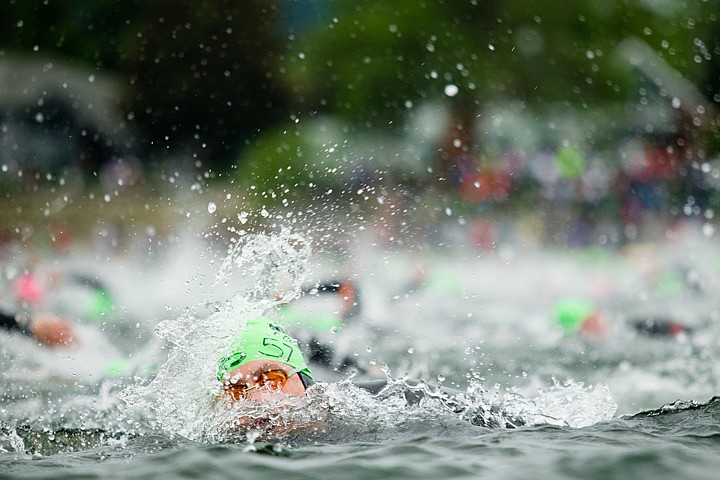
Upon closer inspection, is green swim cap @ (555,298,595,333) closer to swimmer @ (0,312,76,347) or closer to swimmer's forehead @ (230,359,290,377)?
swimmer @ (0,312,76,347)

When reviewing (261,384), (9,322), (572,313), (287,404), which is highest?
(572,313)

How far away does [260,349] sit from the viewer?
473 centimetres

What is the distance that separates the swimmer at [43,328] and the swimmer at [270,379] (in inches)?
126

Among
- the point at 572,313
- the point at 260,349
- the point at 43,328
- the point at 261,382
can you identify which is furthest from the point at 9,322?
the point at 572,313

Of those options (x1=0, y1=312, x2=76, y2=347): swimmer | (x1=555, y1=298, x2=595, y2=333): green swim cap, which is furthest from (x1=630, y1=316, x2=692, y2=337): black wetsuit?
(x1=0, y1=312, x2=76, y2=347): swimmer

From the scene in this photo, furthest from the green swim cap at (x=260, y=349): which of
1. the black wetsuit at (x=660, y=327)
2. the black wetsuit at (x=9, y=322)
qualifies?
the black wetsuit at (x=660, y=327)

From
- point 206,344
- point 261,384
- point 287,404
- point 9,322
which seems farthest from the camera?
point 9,322

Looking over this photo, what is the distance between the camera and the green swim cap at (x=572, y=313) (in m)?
11.2

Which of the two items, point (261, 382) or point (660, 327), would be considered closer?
point (261, 382)

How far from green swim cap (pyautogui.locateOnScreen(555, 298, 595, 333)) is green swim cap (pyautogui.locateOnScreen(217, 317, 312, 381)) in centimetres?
660

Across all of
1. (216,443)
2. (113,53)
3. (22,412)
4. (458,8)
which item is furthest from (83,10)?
(216,443)

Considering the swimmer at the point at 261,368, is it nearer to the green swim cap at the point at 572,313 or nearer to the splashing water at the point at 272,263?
the splashing water at the point at 272,263

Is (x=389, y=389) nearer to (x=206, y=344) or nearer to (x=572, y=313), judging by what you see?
(x=206, y=344)

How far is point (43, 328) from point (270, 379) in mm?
4034
